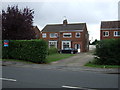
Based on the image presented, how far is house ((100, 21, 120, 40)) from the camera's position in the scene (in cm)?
4625

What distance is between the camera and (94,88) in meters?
7.58

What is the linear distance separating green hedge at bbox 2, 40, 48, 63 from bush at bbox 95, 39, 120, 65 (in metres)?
5.70

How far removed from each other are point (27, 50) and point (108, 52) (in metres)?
8.89

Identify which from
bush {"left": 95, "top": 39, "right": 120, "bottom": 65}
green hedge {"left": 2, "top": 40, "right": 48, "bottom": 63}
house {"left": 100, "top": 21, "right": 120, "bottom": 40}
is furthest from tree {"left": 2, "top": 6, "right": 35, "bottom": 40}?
house {"left": 100, "top": 21, "right": 120, "bottom": 40}

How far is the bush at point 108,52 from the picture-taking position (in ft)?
55.8

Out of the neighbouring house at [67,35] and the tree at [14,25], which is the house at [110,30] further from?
the tree at [14,25]

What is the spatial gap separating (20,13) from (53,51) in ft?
43.4

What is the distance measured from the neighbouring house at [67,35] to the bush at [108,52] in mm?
29036

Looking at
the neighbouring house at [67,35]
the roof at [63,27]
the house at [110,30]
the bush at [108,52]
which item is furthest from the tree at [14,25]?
the house at [110,30]

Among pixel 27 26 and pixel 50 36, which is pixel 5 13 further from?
pixel 50 36

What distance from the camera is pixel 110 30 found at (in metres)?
46.8

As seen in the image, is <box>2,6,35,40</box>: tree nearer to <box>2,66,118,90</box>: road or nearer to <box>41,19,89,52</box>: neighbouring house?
<box>2,66,118,90</box>: road

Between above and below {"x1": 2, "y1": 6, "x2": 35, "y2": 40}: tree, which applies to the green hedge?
below

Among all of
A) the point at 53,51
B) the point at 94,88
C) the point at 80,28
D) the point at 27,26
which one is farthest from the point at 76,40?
the point at 94,88
